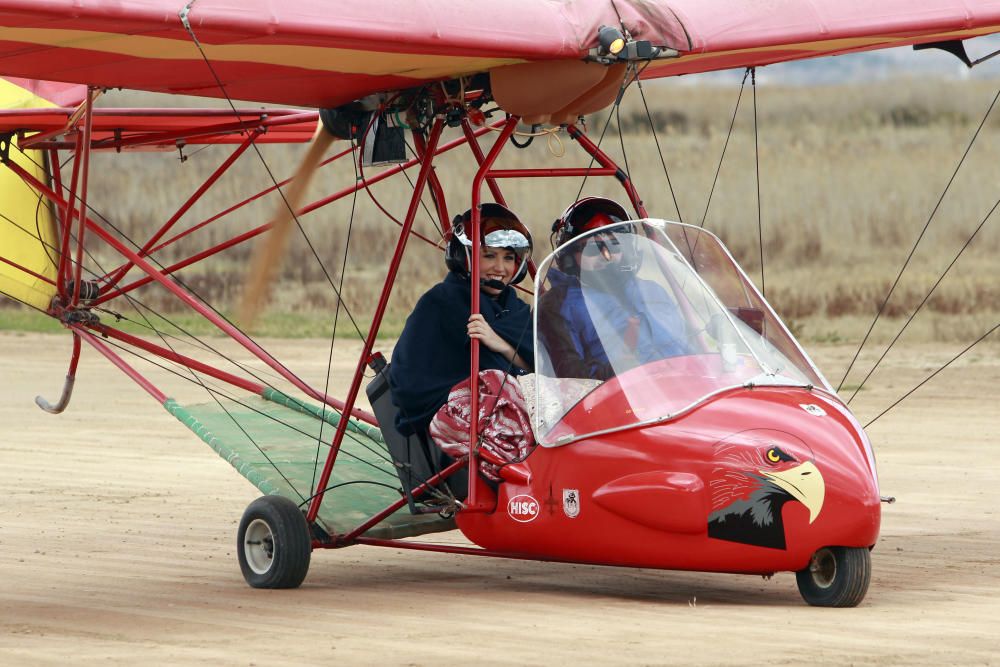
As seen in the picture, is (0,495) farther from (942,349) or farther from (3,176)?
(942,349)

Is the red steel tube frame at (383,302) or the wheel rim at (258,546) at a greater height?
the red steel tube frame at (383,302)

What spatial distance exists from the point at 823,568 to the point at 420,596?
2006 mm

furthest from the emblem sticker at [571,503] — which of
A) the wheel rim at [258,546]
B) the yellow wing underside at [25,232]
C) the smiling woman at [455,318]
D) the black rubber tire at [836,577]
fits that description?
the yellow wing underside at [25,232]

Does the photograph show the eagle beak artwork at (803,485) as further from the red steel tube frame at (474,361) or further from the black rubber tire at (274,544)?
the black rubber tire at (274,544)

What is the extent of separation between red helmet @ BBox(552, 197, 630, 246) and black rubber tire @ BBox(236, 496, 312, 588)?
6.37 feet

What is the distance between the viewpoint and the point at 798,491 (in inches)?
290

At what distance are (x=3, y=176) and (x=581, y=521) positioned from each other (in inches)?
301

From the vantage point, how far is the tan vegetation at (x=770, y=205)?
88.4 feet

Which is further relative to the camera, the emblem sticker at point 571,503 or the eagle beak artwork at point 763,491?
the emblem sticker at point 571,503

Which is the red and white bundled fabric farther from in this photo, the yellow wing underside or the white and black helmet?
the yellow wing underside

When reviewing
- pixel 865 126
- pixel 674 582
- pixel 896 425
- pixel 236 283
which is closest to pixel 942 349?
pixel 896 425

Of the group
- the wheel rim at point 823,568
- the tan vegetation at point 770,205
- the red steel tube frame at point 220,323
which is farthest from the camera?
the tan vegetation at point 770,205

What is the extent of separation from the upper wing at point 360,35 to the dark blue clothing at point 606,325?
43.5 inches

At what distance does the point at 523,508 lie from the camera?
826cm
